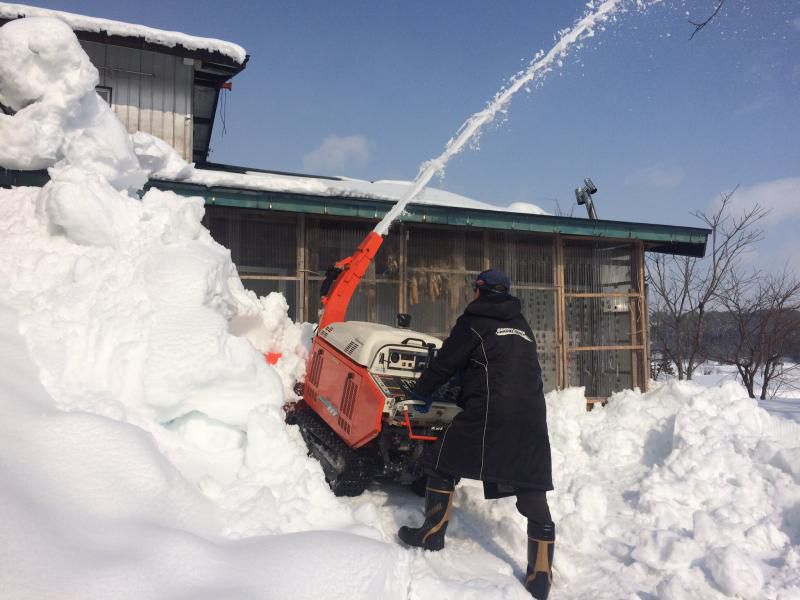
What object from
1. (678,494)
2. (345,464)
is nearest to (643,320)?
(678,494)

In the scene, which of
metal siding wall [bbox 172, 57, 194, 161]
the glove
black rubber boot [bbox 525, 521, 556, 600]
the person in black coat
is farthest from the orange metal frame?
metal siding wall [bbox 172, 57, 194, 161]

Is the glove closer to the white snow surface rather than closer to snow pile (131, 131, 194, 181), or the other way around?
the white snow surface

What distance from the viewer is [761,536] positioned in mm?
3971

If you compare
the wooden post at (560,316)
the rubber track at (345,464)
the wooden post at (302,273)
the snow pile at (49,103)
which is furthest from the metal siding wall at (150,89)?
the rubber track at (345,464)

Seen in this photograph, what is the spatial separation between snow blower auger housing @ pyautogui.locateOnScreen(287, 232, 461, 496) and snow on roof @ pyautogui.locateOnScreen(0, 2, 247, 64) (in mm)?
7193

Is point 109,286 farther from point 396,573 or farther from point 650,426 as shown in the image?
point 650,426

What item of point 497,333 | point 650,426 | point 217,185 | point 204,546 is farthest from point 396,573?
point 217,185

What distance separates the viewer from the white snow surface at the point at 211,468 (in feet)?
8.30

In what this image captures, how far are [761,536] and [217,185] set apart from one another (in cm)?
640

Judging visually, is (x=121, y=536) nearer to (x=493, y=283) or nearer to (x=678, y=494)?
(x=493, y=283)

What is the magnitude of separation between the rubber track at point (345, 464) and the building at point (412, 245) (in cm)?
309

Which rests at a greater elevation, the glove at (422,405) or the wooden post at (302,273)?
the wooden post at (302,273)

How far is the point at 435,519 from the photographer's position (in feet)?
12.5

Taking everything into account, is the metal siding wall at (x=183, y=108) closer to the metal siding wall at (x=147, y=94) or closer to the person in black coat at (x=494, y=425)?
the metal siding wall at (x=147, y=94)
